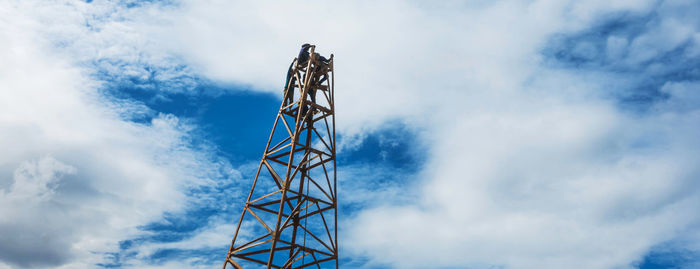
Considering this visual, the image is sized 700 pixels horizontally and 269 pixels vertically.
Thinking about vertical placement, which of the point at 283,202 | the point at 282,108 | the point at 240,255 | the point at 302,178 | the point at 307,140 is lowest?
the point at 240,255

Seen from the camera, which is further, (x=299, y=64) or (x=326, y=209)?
(x=299, y=64)

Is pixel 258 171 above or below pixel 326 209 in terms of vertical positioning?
above

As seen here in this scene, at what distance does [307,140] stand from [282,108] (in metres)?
2.30

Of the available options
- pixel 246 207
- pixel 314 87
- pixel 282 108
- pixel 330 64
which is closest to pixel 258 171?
pixel 246 207

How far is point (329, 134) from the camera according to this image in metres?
25.9

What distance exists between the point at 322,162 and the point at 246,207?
4821 millimetres

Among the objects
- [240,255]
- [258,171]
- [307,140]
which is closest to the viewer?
[240,255]

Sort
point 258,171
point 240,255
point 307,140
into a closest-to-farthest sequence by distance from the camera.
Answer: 1. point 240,255
2. point 258,171
3. point 307,140

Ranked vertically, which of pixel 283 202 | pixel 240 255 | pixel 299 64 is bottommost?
pixel 240 255

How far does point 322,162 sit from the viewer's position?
2514cm

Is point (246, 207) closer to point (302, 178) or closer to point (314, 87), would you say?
point (302, 178)

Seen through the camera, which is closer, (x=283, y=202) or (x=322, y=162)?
(x=283, y=202)

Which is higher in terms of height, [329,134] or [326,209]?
[329,134]

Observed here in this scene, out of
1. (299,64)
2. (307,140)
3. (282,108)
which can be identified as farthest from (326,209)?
(299,64)
